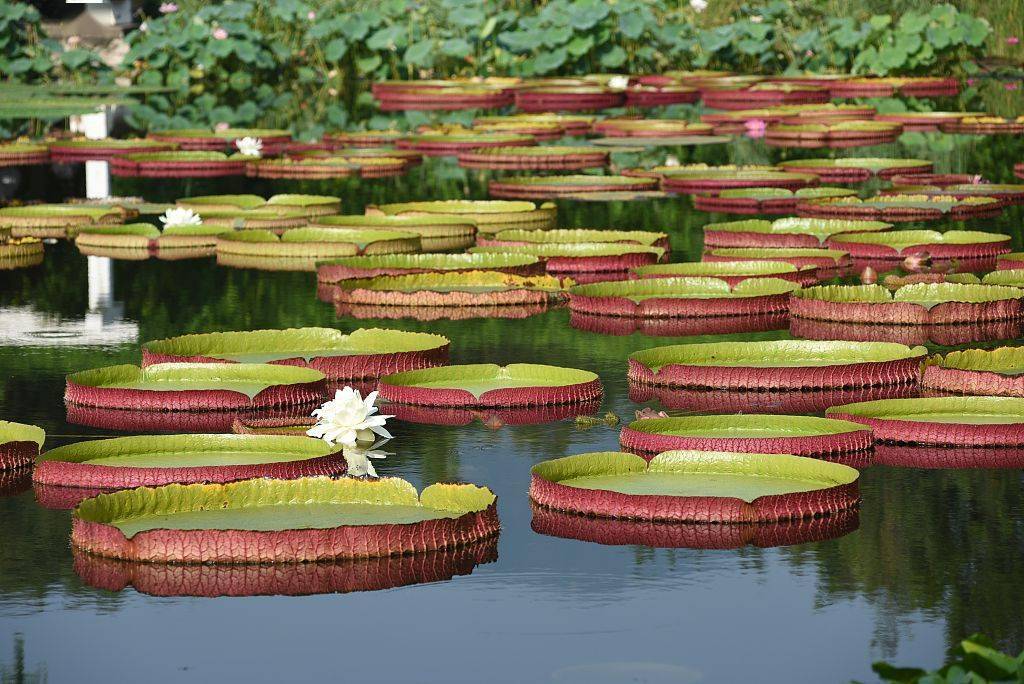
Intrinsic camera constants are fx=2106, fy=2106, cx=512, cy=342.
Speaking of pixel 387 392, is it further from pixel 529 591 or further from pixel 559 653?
pixel 559 653

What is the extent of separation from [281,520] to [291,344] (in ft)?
10.7

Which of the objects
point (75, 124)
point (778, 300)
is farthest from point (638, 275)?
point (75, 124)

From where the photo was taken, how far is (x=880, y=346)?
9.09 m

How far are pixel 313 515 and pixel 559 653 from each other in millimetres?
1260

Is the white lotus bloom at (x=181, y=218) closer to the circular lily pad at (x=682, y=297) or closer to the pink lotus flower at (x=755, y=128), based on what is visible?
the circular lily pad at (x=682, y=297)

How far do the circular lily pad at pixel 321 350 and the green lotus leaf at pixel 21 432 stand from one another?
137cm

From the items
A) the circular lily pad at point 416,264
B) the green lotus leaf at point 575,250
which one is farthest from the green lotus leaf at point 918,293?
the green lotus leaf at point 575,250

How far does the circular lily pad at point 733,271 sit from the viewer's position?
11805 mm

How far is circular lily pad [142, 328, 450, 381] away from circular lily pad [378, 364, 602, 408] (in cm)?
47

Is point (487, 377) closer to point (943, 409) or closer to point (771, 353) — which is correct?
point (771, 353)

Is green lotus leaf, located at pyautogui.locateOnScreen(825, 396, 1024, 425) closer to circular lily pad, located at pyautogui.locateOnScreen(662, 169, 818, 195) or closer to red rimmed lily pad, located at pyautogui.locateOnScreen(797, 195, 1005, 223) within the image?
red rimmed lily pad, located at pyautogui.locateOnScreen(797, 195, 1005, 223)

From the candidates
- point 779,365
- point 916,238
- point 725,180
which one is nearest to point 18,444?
point 779,365

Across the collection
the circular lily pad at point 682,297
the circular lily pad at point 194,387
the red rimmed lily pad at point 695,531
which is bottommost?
the red rimmed lily pad at point 695,531

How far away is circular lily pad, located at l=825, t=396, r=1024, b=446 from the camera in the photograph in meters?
7.55
